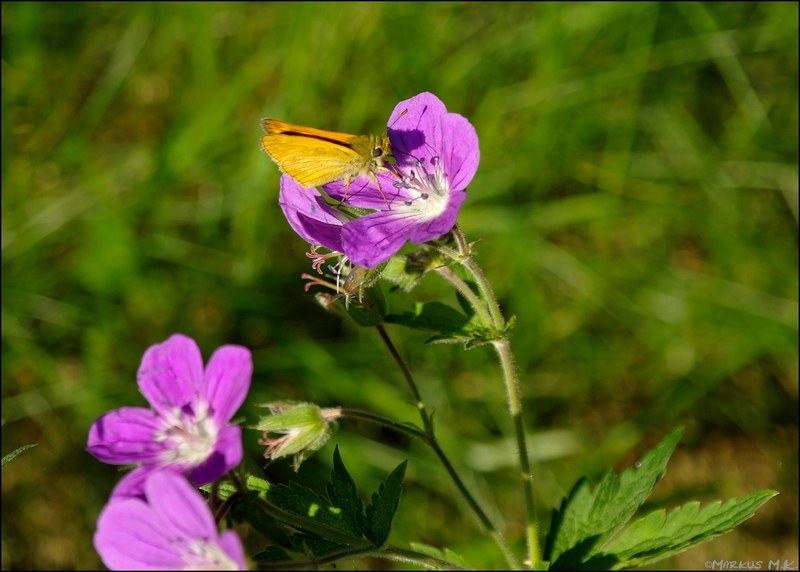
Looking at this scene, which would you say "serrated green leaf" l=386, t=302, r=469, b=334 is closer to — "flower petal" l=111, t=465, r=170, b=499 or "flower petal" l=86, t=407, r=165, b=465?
"flower petal" l=86, t=407, r=165, b=465

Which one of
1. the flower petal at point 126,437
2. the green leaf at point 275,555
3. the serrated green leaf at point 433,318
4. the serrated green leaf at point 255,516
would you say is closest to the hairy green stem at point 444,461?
the serrated green leaf at point 433,318

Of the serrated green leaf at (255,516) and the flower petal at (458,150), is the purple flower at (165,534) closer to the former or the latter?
the serrated green leaf at (255,516)

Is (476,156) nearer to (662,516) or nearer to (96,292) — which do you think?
(662,516)

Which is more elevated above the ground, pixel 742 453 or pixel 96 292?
pixel 96 292

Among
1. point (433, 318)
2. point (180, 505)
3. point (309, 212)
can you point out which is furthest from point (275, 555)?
point (309, 212)

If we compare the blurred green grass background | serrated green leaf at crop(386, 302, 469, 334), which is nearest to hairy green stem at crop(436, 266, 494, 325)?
serrated green leaf at crop(386, 302, 469, 334)

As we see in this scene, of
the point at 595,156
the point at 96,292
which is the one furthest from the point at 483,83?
the point at 96,292

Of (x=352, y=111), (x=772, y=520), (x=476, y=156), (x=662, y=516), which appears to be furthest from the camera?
(x=352, y=111)
